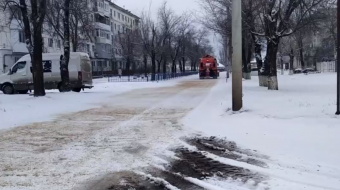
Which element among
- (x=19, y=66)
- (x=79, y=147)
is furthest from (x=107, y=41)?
(x=79, y=147)

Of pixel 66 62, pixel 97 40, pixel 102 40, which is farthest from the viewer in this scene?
pixel 102 40

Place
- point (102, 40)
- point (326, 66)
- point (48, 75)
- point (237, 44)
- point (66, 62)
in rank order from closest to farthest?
1. point (237, 44)
2. point (66, 62)
3. point (48, 75)
4. point (326, 66)
5. point (102, 40)

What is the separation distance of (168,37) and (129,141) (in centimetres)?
5064

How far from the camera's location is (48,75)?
2594 centimetres

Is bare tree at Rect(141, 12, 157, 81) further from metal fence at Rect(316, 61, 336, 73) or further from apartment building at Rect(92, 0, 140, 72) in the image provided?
metal fence at Rect(316, 61, 336, 73)

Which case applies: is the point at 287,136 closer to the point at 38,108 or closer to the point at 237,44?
the point at 237,44

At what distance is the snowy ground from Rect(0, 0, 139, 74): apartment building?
24570mm

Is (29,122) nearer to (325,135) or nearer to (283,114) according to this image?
(283,114)

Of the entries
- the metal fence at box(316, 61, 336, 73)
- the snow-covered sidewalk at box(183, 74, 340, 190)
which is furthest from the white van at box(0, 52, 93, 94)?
the metal fence at box(316, 61, 336, 73)

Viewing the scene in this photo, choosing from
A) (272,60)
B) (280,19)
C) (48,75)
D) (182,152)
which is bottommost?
(182,152)

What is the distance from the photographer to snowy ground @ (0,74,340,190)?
5.68 meters

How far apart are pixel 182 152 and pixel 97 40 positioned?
218 ft

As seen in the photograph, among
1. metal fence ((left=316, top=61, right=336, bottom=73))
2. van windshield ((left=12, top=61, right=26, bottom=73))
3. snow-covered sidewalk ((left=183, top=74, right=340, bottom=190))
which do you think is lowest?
snow-covered sidewalk ((left=183, top=74, right=340, bottom=190))

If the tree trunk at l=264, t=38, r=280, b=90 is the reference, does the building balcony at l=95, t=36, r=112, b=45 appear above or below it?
above
